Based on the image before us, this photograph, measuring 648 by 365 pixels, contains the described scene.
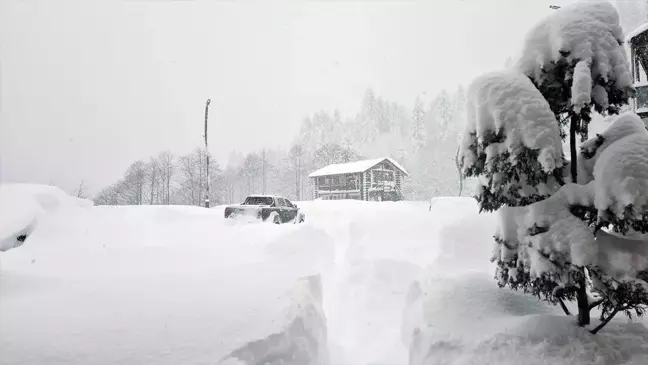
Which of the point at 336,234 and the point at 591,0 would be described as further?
the point at 336,234

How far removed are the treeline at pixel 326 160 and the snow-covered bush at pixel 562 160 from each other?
1683 inches

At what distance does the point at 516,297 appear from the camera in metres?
4.58

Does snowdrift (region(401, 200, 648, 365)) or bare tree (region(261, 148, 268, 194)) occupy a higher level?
bare tree (region(261, 148, 268, 194))

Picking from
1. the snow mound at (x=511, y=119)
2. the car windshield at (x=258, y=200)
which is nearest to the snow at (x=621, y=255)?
the snow mound at (x=511, y=119)

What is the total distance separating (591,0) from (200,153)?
154 ft

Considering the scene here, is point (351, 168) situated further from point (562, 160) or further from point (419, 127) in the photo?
point (562, 160)

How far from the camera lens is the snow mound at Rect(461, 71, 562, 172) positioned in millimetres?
3246

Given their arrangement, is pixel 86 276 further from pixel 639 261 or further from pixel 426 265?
pixel 426 265

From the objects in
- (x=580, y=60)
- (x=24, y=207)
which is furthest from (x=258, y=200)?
(x=580, y=60)

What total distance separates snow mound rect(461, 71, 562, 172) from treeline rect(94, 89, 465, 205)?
1684 inches

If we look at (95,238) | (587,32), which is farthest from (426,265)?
(95,238)

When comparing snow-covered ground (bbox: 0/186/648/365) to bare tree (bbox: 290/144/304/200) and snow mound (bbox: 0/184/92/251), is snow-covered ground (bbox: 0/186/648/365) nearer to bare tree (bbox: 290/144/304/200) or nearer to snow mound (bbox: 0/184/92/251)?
snow mound (bbox: 0/184/92/251)

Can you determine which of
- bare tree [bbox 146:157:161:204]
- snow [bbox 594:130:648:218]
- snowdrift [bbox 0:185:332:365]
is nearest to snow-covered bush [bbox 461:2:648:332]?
snow [bbox 594:130:648:218]

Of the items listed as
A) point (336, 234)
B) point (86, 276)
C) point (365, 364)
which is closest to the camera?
point (86, 276)
